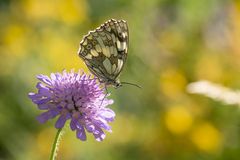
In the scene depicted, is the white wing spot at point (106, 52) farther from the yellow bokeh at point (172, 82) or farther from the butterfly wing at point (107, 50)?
the yellow bokeh at point (172, 82)

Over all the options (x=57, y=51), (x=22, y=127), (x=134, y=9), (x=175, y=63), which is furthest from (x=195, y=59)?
(x=22, y=127)

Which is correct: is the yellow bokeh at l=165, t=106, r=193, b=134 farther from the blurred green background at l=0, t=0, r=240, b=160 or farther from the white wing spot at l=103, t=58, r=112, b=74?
the white wing spot at l=103, t=58, r=112, b=74

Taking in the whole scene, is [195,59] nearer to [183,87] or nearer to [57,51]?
[183,87]

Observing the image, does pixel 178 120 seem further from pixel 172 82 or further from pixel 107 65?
pixel 107 65

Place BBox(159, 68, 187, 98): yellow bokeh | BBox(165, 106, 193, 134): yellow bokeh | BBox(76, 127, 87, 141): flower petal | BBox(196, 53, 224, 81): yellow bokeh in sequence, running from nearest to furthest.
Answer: BBox(76, 127, 87, 141): flower petal, BBox(165, 106, 193, 134): yellow bokeh, BBox(159, 68, 187, 98): yellow bokeh, BBox(196, 53, 224, 81): yellow bokeh

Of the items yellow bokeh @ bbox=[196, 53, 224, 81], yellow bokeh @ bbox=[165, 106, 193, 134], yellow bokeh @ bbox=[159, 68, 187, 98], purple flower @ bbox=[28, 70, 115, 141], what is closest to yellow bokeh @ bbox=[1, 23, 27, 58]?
yellow bokeh @ bbox=[159, 68, 187, 98]

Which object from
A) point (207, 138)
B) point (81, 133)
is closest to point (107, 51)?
point (81, 133)

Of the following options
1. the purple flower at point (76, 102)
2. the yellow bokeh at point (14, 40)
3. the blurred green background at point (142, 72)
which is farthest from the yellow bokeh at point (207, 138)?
the purple flower at point (76, 102)
